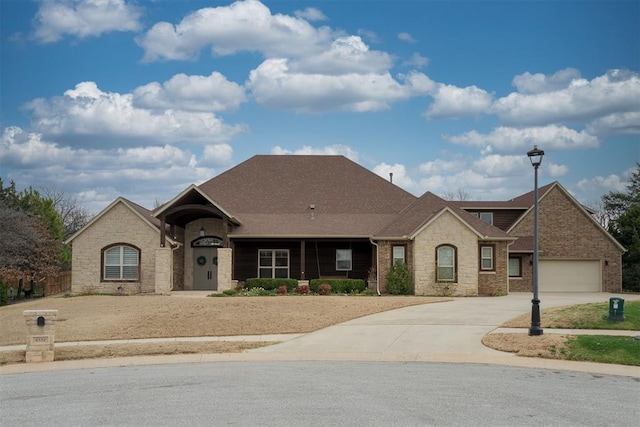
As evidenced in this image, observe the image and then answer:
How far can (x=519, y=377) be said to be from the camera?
14.2 meters

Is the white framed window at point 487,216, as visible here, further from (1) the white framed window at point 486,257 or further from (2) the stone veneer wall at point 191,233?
(2) the stone veneer wall at point 191,233

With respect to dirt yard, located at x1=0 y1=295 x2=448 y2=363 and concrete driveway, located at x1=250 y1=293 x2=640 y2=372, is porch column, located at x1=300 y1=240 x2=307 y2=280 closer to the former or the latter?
dirt yard, located at x1=0 y1=295 x2=448 y2=363

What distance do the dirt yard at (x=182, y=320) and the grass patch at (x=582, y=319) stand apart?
5.81m

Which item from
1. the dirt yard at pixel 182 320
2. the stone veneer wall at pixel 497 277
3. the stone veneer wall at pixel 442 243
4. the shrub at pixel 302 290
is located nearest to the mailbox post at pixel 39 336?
the dirt yard at pixel 182 320

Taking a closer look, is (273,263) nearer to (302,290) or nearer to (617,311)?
(302,290)

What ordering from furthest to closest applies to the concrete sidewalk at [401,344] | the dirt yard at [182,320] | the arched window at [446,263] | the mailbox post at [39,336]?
the arched window at [446,263] < the dirt yard at [182,320] < the mailbox post at [39,336] < the concrete sidewalk at [401,344]

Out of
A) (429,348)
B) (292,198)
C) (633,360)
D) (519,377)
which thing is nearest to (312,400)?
(519,377)

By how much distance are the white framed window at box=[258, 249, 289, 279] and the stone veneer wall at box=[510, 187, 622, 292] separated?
15.1 metres

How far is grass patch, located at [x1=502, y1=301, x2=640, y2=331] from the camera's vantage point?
816 inches

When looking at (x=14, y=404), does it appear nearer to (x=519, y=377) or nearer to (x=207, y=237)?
(x=519, y=377)

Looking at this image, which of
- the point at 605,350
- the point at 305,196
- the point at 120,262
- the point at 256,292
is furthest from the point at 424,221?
the point at 605,350

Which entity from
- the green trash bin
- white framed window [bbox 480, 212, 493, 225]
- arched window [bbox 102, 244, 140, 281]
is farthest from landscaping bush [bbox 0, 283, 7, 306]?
the green trash bin

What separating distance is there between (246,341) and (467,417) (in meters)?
10.0

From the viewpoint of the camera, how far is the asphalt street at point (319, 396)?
34.3ft
